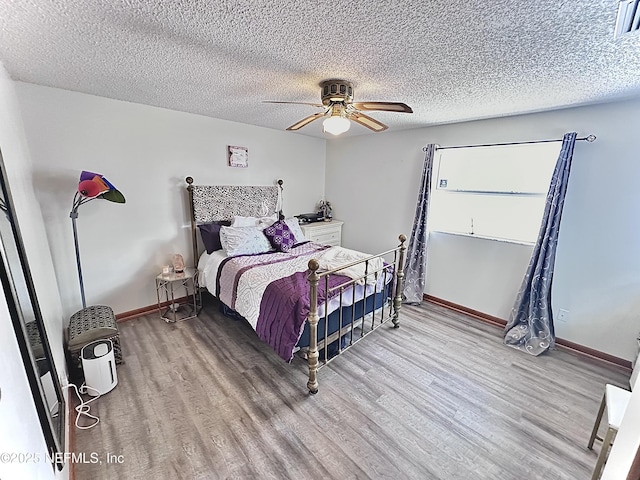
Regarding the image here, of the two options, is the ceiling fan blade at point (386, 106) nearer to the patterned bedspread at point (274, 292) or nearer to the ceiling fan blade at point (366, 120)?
the ceiling fan blade at point (366, 120)

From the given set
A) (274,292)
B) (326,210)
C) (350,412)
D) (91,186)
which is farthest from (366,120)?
(326,210)

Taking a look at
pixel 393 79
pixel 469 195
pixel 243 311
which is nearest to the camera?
pixel 393 79

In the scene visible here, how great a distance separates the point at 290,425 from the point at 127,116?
3229mm

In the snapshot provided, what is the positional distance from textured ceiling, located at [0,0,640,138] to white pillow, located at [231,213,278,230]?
4.86ft

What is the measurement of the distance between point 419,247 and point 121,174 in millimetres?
3589

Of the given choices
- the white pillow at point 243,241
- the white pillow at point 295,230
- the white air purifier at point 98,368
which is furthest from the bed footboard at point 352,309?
the white air purifier at point 98,368

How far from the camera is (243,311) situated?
2.50 metres

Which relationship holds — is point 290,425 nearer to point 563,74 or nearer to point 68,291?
point 68,291

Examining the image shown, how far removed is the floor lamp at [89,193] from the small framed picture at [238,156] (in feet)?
4.78

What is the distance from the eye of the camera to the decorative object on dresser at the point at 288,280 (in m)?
2.11

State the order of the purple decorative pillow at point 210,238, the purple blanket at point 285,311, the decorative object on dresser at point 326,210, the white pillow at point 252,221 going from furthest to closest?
the decorative object on dresser at point 326,210, the white pillow at point 252,221, the purple decorative pillow at point 210,238, the purple blanket at point 285,311

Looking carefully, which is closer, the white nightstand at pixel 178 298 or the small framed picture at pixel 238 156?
the white nightstand at pixel 178 298

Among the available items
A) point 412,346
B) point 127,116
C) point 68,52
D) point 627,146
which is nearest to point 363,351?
point 412,346

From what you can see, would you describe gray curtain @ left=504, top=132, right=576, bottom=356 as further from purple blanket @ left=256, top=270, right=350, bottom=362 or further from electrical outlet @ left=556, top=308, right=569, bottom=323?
purple blanket @ left=256, top=270, right=350, bottom=362
